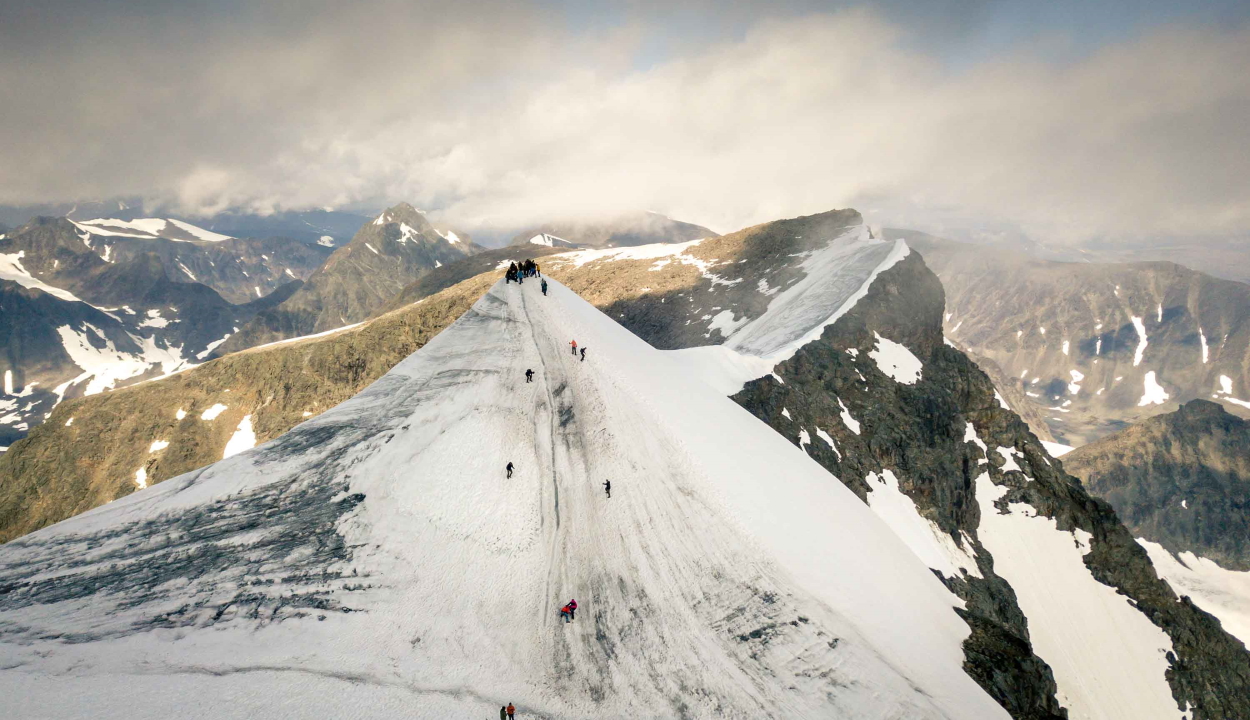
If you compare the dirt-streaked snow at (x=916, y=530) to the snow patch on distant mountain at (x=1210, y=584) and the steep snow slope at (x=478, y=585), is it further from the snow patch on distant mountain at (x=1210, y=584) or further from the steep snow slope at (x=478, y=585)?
the snow patch on distant mountain at (x=1210, y=584)

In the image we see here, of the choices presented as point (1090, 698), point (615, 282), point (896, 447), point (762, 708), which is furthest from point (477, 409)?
point (615, 282)

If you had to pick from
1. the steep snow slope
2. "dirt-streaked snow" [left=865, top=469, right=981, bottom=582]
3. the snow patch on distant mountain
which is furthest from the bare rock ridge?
the snow patch on distant mountain

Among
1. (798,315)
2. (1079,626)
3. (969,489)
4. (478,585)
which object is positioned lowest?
(1079,626)

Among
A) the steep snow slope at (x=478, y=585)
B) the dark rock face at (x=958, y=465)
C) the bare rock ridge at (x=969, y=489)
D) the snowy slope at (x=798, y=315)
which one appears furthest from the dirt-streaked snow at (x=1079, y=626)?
the steep snow slope at (x=478, y=585)

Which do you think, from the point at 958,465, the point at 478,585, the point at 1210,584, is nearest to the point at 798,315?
the point at 958,465

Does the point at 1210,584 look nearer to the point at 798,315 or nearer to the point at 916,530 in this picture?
the point at 798,315

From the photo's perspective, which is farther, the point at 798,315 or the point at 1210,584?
the point at 1210,584
